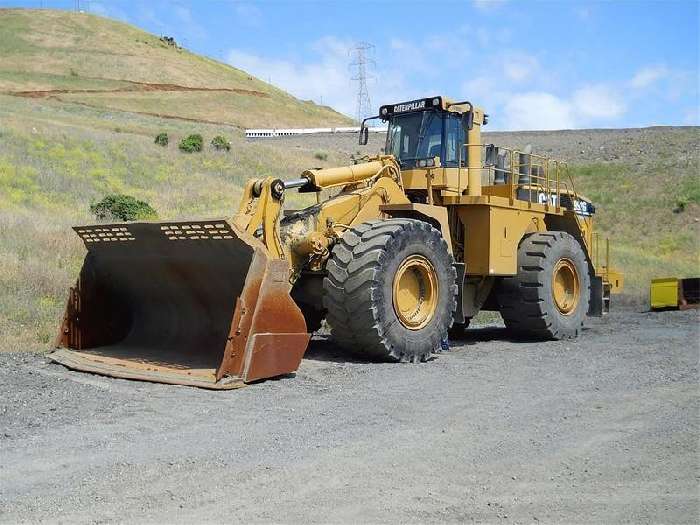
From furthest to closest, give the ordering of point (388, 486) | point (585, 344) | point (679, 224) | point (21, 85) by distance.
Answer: point (21, 85) < point (679, 224) < point (585, 344) < point (388, 486)

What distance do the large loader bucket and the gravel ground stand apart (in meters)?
0.33

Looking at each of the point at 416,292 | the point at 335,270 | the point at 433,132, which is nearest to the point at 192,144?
the point at 433,132

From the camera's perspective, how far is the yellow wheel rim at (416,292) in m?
9.16

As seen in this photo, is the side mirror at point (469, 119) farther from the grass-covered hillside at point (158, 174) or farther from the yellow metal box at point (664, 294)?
the yellow metal box at point (664, 294)

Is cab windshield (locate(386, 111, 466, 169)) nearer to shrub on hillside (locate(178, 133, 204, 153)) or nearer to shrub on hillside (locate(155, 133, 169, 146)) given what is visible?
shrub on hillside (locate(178, 133, 204, 153))

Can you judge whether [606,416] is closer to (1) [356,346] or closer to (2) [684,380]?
(2) [684,380]

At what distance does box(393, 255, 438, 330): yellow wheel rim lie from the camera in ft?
30.0

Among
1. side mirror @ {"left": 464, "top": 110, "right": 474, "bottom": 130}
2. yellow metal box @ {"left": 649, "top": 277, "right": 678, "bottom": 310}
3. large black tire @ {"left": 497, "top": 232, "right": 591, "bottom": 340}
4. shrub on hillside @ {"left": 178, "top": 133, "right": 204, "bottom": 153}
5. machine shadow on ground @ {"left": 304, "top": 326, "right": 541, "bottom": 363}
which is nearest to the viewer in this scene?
machine shadow on ground @ {"left": 304, "top": 326, "right": 541, "bottom": 363}

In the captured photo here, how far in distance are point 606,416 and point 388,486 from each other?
2725 millimetres

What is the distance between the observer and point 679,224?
33938 mm

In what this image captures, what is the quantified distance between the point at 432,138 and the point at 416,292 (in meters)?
2.71

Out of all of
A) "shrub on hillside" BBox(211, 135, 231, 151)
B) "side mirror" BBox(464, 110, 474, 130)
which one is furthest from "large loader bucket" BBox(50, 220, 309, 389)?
"shrub on hillside" BBox(211, 135, 231, 151)

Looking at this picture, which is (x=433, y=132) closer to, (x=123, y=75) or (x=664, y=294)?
(x=664, y=294)

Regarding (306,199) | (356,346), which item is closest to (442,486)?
(356,346)
